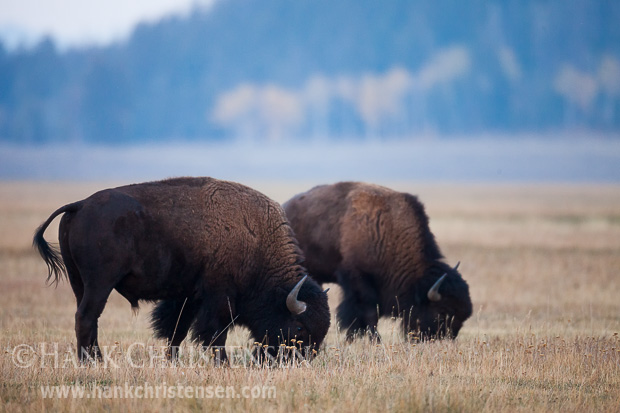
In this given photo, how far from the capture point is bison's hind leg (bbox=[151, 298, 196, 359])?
9594 mm

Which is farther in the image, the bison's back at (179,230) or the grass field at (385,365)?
the bison's back at (179,230)

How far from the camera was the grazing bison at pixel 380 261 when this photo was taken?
1171 centimetres

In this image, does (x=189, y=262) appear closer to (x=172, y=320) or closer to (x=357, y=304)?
(x=172, y=320)

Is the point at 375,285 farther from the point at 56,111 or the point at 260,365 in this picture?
the point at 56,111

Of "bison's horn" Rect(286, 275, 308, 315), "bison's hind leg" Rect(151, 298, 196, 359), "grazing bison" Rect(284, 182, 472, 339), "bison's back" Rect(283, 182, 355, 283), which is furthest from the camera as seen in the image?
"bison's back" Rect(283, 182, 355, 283)

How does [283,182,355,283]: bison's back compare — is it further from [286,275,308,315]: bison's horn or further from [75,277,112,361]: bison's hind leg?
[75,277,112,361]: bison's hind leg

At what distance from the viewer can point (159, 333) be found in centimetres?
967

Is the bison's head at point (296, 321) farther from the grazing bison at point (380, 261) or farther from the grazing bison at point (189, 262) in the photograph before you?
the grazing bison at point (380, 261)

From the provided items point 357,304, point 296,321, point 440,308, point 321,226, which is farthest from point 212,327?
point 321,226

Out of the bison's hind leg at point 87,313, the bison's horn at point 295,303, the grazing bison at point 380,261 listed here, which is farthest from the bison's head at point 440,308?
the bison's hind leg at point 87,313

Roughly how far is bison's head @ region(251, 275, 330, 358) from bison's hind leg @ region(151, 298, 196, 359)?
0.88 meters

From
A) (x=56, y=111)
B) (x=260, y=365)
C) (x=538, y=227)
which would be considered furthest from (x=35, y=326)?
(x=56, y=111)

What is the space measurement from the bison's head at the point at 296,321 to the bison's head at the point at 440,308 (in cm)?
265

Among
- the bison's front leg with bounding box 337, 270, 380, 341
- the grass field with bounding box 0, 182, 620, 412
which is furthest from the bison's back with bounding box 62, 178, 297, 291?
the bison's front leg with bounding box 337, 270, 380, 341
